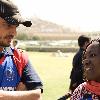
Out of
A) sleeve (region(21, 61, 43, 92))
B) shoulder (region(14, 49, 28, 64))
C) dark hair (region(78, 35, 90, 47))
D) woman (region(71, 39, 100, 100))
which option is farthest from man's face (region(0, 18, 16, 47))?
dark hair (region(78, 35, 90, 47))

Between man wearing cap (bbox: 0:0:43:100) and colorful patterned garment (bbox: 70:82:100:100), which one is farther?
man wearing cap (bbox: 0:0:43:100)

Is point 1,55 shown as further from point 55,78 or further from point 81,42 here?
point 55,78

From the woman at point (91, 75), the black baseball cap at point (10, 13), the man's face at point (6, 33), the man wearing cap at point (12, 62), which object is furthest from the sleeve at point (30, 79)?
the woman at point (91, 75)

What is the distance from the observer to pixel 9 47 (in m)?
3.28

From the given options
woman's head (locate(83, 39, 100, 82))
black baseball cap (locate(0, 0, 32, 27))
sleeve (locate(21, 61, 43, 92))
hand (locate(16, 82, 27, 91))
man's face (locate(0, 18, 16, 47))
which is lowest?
hand (locate(16, 82, 27, 91))

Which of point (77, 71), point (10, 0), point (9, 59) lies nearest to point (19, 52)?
point (9, 59)

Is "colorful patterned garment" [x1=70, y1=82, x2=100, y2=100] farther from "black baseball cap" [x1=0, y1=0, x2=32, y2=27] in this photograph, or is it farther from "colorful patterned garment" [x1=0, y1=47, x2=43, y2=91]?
"black baseball cap" [x1=0, y1=0, x2=32, y2=27]

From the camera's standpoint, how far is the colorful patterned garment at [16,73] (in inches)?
124

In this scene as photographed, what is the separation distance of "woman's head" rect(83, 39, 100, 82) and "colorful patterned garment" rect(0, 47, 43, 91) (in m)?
0.60

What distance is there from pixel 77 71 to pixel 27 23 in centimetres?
456

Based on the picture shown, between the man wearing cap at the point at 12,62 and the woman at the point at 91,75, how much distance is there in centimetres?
41

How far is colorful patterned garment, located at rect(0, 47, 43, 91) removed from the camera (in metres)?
3.15

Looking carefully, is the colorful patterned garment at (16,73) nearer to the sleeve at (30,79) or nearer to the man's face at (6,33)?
the sleeve at (30,79)

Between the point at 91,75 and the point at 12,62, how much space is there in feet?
2.52
